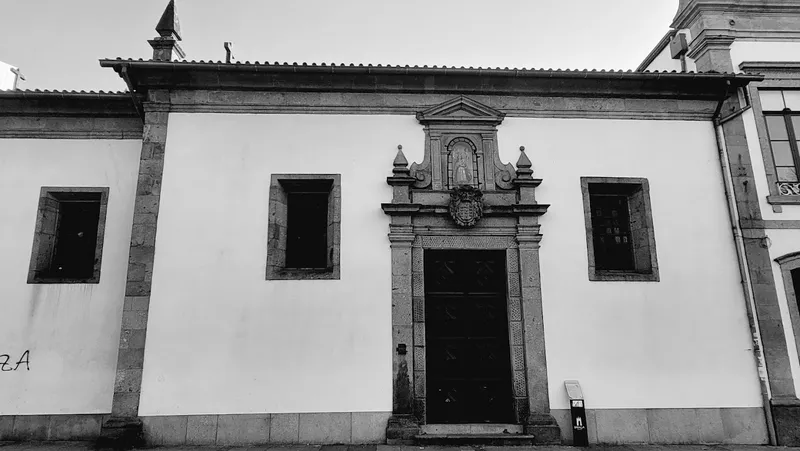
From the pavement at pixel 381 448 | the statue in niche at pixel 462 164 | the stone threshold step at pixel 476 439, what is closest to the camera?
the pavement at pixel 381 448

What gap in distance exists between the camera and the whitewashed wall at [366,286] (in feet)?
24.3

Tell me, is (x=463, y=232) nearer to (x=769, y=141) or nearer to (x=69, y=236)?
(x=769, y=141)

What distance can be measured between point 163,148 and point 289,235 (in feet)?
7.98

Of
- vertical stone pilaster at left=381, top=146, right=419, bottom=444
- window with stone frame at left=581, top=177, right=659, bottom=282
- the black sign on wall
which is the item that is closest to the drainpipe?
window with stone frame at left=581, top=177, right=659, bottom=282

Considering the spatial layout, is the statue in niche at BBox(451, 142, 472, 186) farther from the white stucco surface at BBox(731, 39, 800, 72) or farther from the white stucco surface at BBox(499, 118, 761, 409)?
the white stucco surface at BBox(731, 39, 800, 72)

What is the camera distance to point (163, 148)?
8.06 m

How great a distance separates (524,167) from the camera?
8.20 m

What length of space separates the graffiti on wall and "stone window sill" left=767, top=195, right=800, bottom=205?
39.5ft

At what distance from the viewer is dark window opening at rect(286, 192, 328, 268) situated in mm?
8062

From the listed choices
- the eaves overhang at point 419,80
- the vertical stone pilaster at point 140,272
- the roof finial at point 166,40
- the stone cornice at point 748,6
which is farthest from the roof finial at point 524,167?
the roof finial at point 166,40

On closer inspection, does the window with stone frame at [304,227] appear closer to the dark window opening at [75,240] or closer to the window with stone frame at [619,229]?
the dark window opening at [75,240]

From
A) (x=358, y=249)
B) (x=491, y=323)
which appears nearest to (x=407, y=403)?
(x=491, y=323)

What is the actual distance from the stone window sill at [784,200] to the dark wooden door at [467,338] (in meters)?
4.56

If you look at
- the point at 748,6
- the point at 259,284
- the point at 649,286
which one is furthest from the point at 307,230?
the point at 748,6
